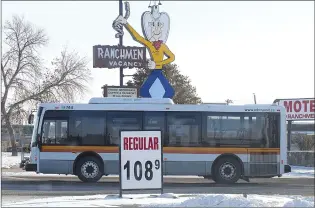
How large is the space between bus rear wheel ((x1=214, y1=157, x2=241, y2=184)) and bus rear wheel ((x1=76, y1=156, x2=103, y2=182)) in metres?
4.11

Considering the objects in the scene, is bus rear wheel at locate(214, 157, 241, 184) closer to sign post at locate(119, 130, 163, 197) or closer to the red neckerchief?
the red neckerchief

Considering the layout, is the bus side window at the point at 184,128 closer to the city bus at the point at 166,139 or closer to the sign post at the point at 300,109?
the city bus at the point at 166,139

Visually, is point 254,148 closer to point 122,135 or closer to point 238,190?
point 238,190

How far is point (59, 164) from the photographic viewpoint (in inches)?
798

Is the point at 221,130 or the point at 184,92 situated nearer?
the point at 221,130

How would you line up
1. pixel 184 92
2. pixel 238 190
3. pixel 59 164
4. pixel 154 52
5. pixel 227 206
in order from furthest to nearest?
1. pixel 184 92
2. pixel 154 52
3. pixel 59 164
4. pixel 238 190
5. pixel 227 206

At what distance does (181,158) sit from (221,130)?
5.68ft

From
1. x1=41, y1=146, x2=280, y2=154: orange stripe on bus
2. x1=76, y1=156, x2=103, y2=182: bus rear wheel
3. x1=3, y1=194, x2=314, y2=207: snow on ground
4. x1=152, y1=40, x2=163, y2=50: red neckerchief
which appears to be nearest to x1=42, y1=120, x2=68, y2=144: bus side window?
x1=41, y1=146, x2=280, y2=154: orange stripe on bus

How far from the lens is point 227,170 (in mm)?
20766

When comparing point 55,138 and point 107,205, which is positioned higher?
point 55,138

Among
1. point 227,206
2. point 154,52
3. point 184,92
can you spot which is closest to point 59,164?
point 154,52

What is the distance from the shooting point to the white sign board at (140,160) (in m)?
14.1

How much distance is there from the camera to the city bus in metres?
20.4

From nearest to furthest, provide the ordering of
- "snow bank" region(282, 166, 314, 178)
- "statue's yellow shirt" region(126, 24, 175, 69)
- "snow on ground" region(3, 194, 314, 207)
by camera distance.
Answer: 1. "snow on ground" region(3, 194, 314, 207)
2. "statue's yellow shirt" region(126, 24, 175, 69)
3. "snow bank" region(282, 166, 314, 178)
